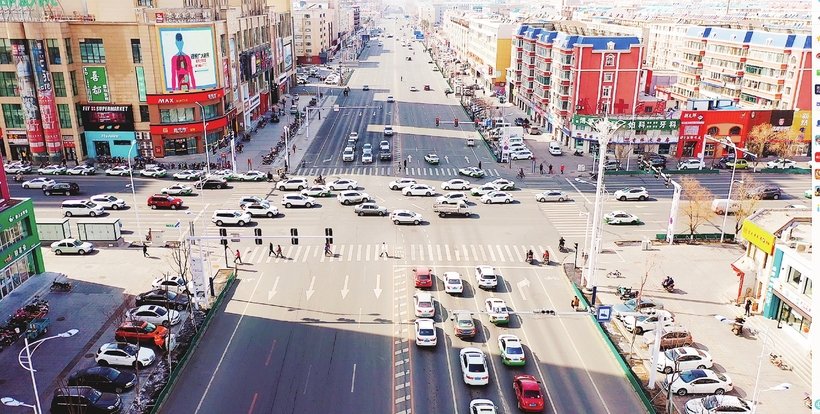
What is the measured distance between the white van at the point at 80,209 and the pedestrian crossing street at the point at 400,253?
62.2ft

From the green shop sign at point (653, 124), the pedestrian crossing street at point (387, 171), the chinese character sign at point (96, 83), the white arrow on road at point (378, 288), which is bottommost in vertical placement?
the white arrow on road at point (378, 288)

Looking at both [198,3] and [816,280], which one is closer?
[816,280]

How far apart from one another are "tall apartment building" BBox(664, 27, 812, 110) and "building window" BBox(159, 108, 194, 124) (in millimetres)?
92437

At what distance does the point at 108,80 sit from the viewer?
8925cm

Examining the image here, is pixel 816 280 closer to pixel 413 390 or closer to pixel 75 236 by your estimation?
pixel 413 390

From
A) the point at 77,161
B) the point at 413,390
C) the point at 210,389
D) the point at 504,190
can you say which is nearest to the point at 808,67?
the point at 504,190

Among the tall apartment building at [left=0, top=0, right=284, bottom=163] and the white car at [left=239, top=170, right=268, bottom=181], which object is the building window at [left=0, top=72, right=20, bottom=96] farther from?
the white car at [left=239, top=170, right=268, bottom=181]

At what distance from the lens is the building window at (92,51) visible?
87188 mm

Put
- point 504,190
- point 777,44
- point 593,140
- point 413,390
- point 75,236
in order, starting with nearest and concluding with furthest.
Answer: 1. point 413,390
2. point 75,236
3. point 504,190
4. point 593,140
5. point 777,44

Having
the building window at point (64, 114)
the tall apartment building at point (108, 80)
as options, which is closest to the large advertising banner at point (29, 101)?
the tall apartment building at point (108, 80)

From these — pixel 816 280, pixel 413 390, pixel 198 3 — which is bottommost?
pixel 413 390

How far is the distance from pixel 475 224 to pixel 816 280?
49.1 metres

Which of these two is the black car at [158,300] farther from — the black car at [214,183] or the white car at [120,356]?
the black car at [214,183]

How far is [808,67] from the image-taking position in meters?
96.2
